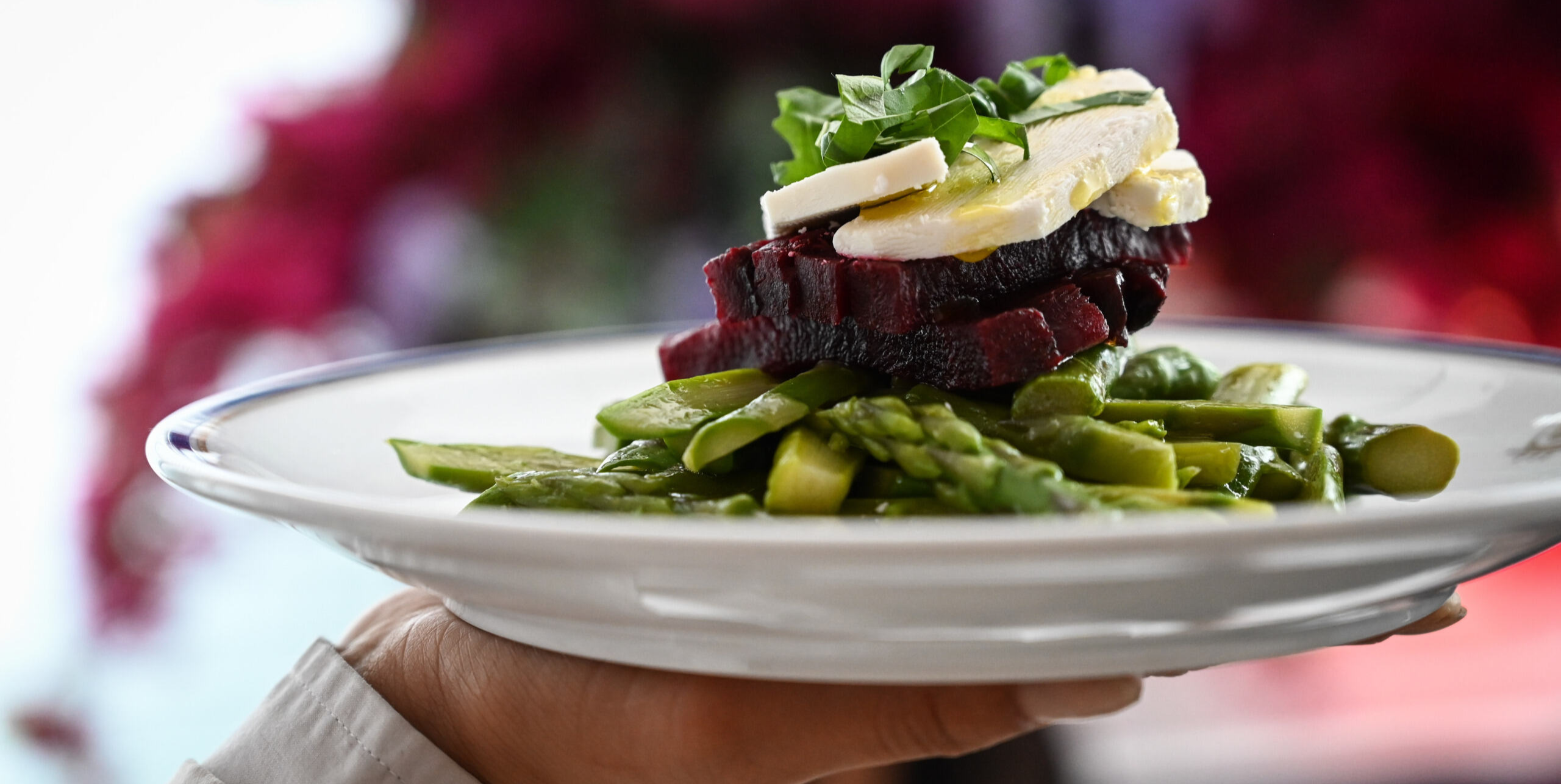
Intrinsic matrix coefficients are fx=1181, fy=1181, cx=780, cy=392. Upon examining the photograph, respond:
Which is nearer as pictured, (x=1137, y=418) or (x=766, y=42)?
(x=1137, y=418)

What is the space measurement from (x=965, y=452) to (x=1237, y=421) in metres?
0.86

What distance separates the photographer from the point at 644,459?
2.61 metres

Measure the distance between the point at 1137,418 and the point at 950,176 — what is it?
27.0 inches

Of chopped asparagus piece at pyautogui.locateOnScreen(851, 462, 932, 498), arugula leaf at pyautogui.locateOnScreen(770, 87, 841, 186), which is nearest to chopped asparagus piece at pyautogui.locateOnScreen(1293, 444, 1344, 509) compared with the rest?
chopped asparagus piece at pyautogui.locateOnScreen(851, 462, 932, 498)

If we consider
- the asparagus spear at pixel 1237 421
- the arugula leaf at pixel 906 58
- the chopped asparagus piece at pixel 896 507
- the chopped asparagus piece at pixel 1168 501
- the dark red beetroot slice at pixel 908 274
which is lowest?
the asparagus spear at pixel 1237 421

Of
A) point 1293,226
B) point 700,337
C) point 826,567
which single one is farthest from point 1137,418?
point 1293,226

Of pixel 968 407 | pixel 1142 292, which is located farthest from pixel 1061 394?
pixel 1142 292

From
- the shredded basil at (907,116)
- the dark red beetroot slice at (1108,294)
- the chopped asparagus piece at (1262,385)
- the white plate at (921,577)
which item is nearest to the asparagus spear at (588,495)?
the white plate at (921,577)

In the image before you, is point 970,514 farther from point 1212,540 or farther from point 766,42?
point 766,42

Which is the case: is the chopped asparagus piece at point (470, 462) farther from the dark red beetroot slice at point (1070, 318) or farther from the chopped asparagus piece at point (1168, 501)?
the chopped asparagus piece at point (1168, 501)

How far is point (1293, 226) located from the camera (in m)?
4.56

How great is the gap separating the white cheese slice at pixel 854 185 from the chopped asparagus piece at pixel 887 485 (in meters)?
0.60

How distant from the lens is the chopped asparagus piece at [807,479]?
2.17m

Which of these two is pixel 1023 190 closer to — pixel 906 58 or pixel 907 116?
pixel 907 116
